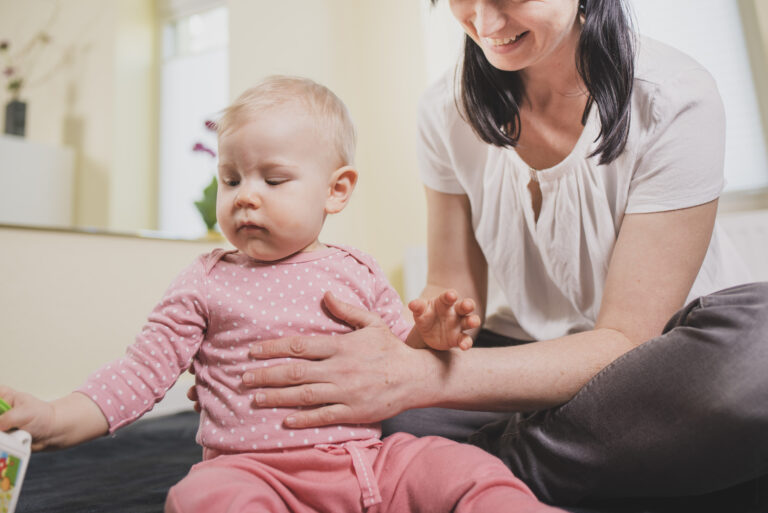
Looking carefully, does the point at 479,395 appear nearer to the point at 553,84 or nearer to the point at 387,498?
the point at 387,498

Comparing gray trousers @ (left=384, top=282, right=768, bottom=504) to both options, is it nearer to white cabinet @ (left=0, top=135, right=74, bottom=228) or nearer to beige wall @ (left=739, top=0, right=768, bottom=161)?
white cabinet @ (left=0, top=135, right=74, bottom=228)

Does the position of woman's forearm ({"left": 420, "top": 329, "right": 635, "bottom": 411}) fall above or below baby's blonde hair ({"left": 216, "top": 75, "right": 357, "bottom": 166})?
below

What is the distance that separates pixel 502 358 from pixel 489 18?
55cm

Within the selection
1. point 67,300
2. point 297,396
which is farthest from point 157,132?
point 297,396

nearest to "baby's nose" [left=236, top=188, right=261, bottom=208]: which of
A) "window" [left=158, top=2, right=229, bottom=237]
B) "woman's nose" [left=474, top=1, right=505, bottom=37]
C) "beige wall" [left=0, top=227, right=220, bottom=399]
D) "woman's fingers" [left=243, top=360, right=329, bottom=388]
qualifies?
"woman's fingers" [left=243, top=360, right=329, bottom=388]

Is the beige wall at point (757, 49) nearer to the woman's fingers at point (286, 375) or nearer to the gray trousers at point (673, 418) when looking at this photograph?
the gray trousers at point (673, 418)

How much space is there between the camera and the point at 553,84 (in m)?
1.10

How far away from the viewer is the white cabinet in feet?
6.32

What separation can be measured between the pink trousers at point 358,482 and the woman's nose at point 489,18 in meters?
0.65

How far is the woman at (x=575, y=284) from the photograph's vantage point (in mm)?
707

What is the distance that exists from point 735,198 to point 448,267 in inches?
72.2

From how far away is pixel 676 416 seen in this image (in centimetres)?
71

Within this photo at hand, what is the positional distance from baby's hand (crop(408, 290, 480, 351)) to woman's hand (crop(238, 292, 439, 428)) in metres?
0.05

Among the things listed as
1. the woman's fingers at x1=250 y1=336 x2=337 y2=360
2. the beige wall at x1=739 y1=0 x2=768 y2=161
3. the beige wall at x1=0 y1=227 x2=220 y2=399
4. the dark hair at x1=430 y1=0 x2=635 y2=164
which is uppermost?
the beige wall at x1=739 y1=0 x2=768 y2=161
